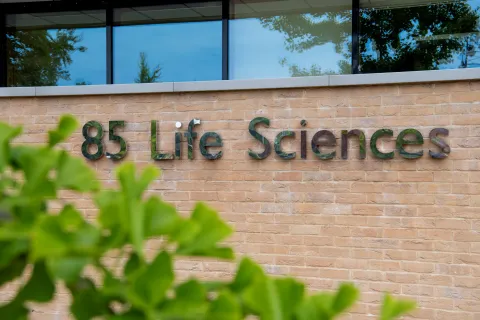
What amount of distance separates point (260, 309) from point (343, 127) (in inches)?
160

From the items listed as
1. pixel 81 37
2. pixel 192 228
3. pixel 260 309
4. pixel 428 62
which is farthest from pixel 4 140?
pixel 81 37

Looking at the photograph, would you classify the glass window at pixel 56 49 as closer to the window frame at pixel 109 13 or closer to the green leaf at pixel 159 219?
the window frame at pixel 109 13

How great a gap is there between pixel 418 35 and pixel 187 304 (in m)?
6.17

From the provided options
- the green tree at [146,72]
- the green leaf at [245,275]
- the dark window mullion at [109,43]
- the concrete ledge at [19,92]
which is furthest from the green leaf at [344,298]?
the dark window mullion at [109,43]

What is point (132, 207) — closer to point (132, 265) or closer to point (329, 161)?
point (132, 265)

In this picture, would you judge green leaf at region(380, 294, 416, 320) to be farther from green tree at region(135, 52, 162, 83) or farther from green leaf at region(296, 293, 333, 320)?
green tree at region(135, 52, 162, 83)

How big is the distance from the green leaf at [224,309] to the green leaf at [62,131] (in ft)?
1.25

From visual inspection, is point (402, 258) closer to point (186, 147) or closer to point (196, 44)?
point (186, 147)

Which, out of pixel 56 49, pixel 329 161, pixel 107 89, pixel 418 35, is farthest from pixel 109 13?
pixel 418 35

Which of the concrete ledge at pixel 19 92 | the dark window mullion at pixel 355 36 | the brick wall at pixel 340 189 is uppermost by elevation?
the dark window mullion at pixel 355 36

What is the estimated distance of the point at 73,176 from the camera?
0.74 m

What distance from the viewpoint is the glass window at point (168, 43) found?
6.57 metres

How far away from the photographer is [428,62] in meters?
5.98

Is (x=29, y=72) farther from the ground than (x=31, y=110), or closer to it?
farther from the ground
